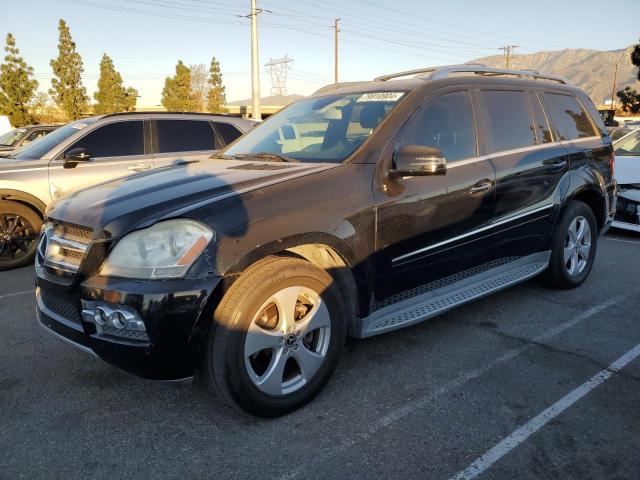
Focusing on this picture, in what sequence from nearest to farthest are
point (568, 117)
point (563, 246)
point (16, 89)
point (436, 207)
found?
point (436, 207)
point (563, 246)
point (568, 117)
point (16, 89)

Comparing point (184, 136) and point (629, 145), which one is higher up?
point (184, 136)

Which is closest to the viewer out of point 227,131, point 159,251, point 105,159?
point 159,251

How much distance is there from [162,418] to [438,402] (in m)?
1.50

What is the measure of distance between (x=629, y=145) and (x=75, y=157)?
8.12 meters

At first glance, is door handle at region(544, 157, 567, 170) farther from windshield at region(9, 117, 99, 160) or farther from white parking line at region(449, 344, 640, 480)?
windshield at region(9, 117, 99, 160)

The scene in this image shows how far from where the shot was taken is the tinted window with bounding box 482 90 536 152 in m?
3.81

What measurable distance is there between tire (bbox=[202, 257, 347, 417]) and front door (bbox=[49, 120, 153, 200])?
12.8ft

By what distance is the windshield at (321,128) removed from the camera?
3.27 meters

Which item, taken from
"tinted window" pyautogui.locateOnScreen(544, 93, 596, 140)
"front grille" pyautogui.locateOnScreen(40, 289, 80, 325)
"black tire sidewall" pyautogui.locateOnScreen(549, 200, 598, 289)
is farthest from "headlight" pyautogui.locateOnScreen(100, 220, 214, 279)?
"tinted window" pyautogui.locateOnScreen(544, 93, 596, 140)

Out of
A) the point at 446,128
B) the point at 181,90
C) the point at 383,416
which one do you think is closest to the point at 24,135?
the point at 446,128

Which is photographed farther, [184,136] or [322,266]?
[184,136]

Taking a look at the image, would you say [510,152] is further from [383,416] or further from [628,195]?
[628,195]

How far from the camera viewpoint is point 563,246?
4.44 metres

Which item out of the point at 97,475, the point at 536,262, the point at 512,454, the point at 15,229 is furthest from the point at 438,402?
the point at 15,229
